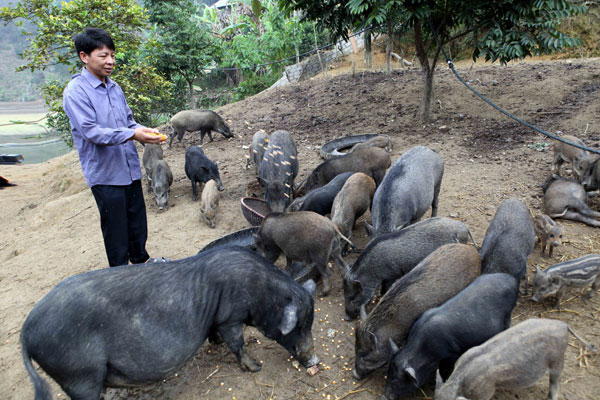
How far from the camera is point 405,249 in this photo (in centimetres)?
435

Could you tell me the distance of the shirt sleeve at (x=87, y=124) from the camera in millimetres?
3877

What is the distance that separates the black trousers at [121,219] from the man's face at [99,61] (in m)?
1.18

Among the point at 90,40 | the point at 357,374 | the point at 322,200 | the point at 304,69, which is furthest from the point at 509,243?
the point at 304,69

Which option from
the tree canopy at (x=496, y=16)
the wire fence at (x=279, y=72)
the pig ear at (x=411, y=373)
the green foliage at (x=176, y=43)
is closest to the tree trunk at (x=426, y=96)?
the tree canopy at (x=496, y=16)

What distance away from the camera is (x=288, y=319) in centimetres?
353

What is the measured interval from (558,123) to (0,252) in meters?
11.8

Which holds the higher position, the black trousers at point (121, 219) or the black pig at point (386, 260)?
the black trousers at point (121, 219)

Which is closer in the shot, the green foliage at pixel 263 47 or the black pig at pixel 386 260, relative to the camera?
the black pig at pixel 386 260

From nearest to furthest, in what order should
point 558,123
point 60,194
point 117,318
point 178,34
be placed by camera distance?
point 117,318 < point 558,123 < point 60,194 < point 178,34

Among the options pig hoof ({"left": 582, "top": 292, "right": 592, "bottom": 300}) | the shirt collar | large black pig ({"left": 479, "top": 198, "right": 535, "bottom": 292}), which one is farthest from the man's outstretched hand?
pig hoof ({"left": 582, "top": 292, "right": 592, "bottom": 300})

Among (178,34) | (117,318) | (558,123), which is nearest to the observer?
(117,318)

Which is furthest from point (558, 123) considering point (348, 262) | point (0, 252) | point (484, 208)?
point (0, 252)

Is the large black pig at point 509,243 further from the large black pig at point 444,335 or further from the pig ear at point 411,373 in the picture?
the pig ear at point 411,373

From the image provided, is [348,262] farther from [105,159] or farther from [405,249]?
[105,159]
